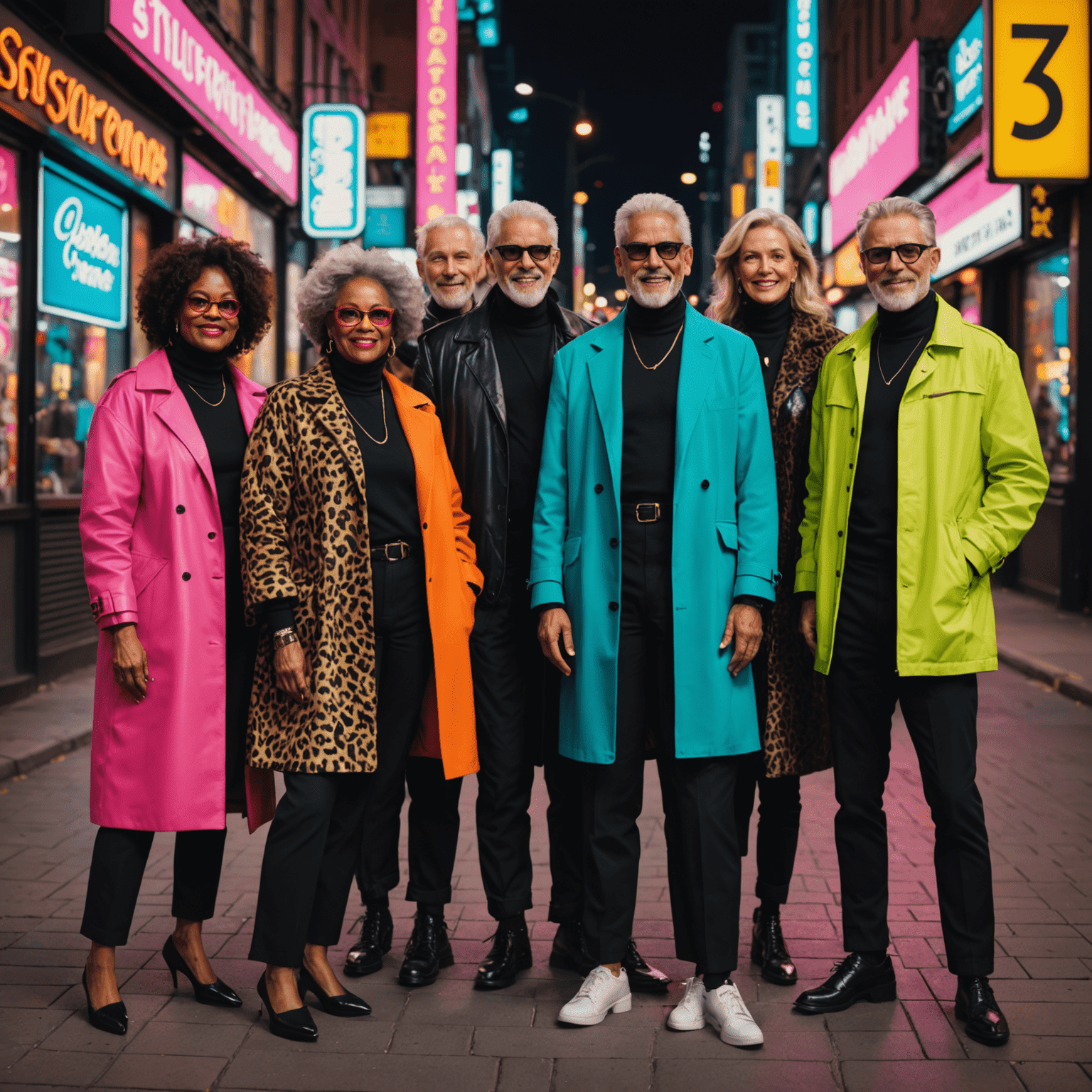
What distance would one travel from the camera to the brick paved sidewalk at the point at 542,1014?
3338 mm

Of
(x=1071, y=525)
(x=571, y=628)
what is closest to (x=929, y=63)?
(x=1071, y=525)

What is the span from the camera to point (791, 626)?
4.13m

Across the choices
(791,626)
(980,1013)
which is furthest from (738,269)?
(980,1013)

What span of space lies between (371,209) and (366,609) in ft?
63.1

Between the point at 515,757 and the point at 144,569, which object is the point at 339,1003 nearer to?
the point at 515,757

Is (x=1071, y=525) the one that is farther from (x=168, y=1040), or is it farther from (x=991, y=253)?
(x=168, y=1040)

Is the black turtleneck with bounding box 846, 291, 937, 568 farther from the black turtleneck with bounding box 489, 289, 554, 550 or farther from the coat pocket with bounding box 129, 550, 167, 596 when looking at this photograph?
the coat pocket with bounding box 129, 550, 167, 596

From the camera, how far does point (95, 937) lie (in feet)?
12.1

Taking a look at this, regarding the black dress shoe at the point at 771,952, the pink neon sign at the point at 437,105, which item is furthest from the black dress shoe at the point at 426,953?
the pink neon sign at the point at 437,105

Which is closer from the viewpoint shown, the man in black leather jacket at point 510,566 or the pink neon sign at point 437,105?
the man in black leather jacket at point 510,566

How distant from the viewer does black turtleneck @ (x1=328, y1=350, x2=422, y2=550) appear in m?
3.82

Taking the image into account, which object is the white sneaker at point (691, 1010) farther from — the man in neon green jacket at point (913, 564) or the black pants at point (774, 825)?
the black pants at point (774, 825)

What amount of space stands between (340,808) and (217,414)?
1.29m

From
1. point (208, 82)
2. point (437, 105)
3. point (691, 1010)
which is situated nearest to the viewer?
point (691, 1010)
